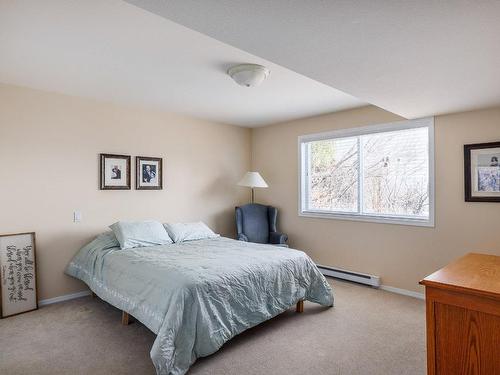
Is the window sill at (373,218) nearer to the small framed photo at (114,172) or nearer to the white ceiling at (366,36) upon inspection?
the white ceiling at (366,36)

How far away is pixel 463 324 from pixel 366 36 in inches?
58.5

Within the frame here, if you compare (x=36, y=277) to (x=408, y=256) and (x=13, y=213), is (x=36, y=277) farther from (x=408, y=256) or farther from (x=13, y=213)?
(x=408, y=256)

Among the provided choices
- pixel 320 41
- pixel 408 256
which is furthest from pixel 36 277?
pixel 408 256

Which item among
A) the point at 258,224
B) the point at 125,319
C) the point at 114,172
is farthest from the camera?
the point at 258,224

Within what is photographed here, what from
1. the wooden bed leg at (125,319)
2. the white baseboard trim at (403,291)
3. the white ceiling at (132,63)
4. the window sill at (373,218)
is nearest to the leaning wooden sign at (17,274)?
the wooden bed leg at (125,319)

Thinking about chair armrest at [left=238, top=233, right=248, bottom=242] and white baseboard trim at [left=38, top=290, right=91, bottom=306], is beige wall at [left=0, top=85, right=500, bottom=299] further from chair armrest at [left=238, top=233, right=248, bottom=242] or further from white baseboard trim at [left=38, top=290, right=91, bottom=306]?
chair armrest at [left=238, top=233, right=248, bottom=242]

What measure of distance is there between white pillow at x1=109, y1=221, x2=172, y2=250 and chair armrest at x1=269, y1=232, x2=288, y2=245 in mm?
1609

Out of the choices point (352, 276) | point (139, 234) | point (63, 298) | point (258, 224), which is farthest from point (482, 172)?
point (63, 298)

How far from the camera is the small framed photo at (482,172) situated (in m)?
3.13

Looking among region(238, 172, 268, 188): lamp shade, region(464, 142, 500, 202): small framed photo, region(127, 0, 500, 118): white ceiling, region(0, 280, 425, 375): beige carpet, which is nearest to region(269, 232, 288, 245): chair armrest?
region(238, 172, 268, 188): lamp shade

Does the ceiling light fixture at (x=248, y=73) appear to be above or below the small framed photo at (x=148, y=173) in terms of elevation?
above

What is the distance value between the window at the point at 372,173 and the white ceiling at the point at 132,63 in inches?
22.3

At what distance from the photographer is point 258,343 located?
2.59 m

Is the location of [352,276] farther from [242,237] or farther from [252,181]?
[252,181]
